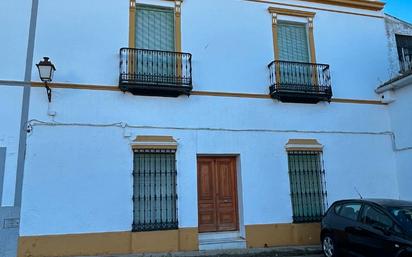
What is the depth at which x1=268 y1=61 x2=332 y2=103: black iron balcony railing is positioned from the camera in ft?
32.2

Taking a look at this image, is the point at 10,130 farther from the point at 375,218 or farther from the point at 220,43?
the point at 375,218

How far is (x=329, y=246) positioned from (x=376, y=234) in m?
1.62

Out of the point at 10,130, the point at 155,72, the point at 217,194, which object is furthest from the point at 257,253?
the point at 10,130

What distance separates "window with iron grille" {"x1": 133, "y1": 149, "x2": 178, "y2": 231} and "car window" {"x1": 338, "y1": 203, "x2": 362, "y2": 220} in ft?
12.3

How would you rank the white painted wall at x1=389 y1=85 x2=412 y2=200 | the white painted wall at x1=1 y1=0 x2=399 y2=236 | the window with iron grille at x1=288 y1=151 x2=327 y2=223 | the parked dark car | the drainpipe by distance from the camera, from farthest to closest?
the white painted wall at x1=389 y1=85 x2=412 y2=200
the window with iron grille at x1=288 y1=151 x2=327 y2=223
the white painted wall at x1=1 y1=0 x2=399 y2=236
the drainpipe
the parked dark car

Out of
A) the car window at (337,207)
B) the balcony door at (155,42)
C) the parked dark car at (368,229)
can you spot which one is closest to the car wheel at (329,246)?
the parked dark car at (368,229)

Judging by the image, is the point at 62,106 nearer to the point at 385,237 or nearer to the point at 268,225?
the point at 268,225

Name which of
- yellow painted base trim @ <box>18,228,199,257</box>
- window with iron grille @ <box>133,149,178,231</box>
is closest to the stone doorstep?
yellow painted base trim @ <box>18,228,199,257</box>

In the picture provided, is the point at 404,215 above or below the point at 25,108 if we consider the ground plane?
below

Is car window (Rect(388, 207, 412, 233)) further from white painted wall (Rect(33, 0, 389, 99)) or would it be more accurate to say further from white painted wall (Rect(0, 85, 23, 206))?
white painted wall (Rect(0, 85, 23, 206))

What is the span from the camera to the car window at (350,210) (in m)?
7.23

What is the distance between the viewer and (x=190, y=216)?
8.80 meters

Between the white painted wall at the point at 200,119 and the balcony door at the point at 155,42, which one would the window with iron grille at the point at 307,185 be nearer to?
the white painted wall at the point at 200,119

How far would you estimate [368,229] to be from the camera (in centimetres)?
660
